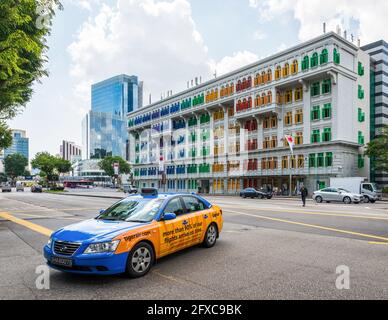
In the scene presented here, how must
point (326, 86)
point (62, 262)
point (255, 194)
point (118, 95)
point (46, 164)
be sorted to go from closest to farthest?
1. point (62, 262)
2. point (255, 194)
3. point (326, 86)
4. point (46, 164)
5. point (118, 95)

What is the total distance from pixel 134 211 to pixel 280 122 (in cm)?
4191

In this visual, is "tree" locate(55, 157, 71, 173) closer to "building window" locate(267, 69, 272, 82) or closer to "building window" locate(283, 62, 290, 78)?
"building window" locate(267, 69, 272, 82)

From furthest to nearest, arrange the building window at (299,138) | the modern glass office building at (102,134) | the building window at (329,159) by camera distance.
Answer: the modern glass office building at (102,134) < the building window at (299,138) < the building window at (329,159)

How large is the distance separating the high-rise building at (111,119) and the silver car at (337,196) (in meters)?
153

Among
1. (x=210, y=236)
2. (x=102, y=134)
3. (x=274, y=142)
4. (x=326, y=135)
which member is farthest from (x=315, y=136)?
(x=102, y=134)

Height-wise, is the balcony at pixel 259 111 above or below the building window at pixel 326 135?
above

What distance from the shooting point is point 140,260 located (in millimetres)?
5578

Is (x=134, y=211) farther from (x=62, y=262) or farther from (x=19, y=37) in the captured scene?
(x=19, y=37)

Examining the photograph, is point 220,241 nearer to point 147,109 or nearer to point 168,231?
point 168,231

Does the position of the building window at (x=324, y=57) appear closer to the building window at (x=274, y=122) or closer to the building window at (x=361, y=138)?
the building window at (x=274, y=122)

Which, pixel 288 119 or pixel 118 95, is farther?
pixel 118 95

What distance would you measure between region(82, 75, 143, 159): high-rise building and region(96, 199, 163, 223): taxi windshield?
17050 centimetres

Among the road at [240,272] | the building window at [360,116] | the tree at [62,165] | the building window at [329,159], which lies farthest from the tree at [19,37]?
the tree at [62,165]

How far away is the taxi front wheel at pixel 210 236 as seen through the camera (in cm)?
782
